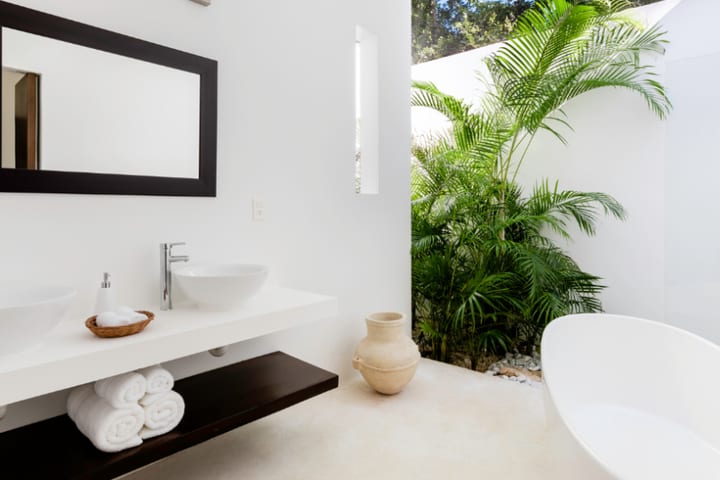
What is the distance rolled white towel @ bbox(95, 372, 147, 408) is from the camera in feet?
4.28

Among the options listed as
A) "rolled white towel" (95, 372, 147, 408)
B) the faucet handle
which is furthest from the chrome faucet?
"rolled white towel" (95, 372, 147, 408)

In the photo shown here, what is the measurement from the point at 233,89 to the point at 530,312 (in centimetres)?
229

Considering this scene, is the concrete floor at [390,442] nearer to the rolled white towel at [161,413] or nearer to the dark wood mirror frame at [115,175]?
the rolled white towel at [161,413]

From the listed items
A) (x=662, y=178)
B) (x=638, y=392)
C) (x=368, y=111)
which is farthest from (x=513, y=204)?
(x=638, y=392)

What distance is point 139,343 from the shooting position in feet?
4.09

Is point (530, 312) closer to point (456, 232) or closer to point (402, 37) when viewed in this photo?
point (456, 232)

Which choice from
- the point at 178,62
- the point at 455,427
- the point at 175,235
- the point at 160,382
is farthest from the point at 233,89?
the point at 455,427

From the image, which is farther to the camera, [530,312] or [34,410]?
[530,312]

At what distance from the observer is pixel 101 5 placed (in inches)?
Result: 59.9

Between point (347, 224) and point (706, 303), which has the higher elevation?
point (347, 224)

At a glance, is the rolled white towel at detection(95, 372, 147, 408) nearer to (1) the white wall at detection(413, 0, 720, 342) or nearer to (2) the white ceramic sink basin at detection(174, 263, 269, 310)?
(2) the white ceramic sink basin at detection(174, 263, 269, 310)

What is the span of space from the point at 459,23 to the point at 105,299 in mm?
4517

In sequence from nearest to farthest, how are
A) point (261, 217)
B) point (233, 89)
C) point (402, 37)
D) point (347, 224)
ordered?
point (233, 89) → point (261, 217) → point (347, 224) → point (402, 37)

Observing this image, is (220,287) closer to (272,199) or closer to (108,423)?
(108,423)
